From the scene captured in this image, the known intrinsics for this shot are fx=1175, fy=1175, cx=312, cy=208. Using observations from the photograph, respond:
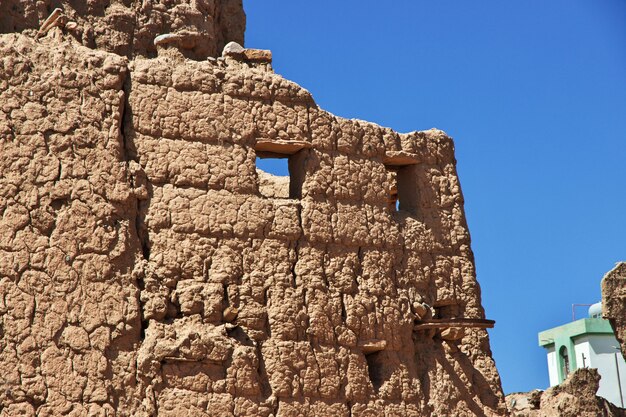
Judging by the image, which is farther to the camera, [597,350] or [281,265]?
[597,350]

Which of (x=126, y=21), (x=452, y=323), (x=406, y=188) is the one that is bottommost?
(x=452, y=323)

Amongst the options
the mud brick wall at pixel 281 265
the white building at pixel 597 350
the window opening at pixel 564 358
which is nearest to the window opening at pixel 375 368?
the mud brick wall at pixel 281 265

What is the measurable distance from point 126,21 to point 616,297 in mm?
7587

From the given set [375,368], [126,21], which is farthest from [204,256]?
[126,21]

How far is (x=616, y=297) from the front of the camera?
13750 mm

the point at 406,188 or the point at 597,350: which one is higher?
the point at 597,350

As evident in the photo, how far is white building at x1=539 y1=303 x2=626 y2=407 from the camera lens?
27984 mm

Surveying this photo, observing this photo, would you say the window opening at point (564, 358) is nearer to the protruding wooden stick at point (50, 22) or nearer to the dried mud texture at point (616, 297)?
the dried mud texture at point (616, 297)

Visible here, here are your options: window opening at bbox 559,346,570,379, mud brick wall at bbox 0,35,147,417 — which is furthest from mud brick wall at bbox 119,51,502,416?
window opening at bbox 559,346,570,379

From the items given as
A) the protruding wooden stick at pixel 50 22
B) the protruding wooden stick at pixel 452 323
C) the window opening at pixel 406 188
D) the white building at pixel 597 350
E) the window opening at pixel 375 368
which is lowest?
the window opening at pixel 375 368

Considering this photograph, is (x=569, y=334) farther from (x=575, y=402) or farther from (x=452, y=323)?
(x=452, y=323)

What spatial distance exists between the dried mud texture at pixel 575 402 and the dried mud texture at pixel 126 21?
25.1ft

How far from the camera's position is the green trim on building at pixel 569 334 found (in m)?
28.5

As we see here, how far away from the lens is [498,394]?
916 centimetres
